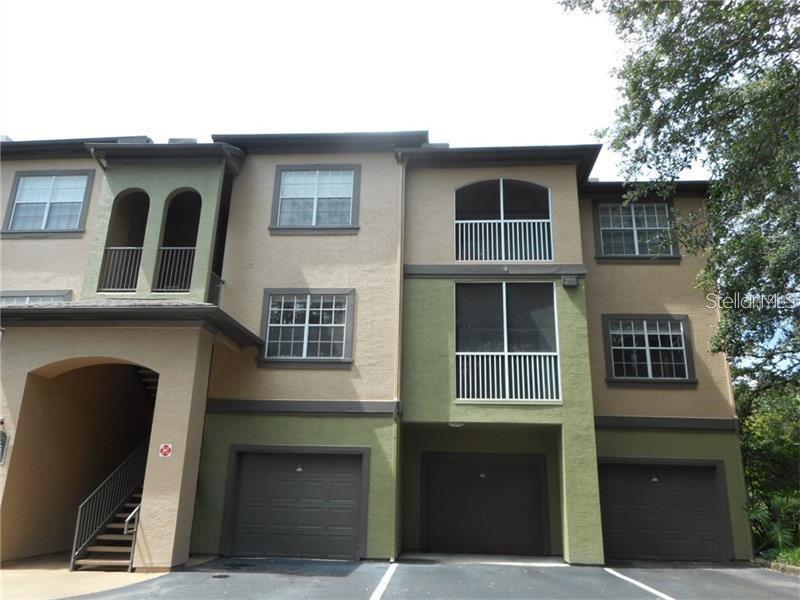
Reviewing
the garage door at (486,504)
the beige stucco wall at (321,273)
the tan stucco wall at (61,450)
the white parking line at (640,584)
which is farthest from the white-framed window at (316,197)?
the white parking line at (640,584)

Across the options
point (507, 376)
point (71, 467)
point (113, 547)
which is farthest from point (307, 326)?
point (71, 467)

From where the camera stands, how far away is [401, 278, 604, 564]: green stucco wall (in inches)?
443

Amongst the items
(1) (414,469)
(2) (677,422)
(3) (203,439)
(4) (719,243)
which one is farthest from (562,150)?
(3) (203,439)

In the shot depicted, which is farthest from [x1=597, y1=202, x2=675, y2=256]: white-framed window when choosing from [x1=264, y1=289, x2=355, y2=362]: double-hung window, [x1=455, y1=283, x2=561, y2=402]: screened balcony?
[x1=264, y1=289, x2=355, y2=362]: double-hung window

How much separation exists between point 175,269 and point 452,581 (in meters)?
9.04

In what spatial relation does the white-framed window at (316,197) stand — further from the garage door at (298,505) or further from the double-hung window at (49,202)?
the garage door at (298,505)

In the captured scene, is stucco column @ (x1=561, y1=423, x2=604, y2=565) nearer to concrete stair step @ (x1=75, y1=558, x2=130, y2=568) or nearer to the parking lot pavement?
the parking lot pavement

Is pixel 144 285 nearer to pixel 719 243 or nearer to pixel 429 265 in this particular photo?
pixel 429 265

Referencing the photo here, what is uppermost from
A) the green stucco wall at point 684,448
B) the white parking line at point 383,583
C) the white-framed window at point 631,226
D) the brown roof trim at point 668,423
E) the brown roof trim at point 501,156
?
the brown roof trim at point 501,156

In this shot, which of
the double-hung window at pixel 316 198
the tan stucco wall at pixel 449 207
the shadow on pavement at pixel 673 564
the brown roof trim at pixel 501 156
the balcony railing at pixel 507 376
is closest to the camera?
the shadow on pavement at pixel 673 564

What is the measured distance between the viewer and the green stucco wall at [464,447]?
1271 cm

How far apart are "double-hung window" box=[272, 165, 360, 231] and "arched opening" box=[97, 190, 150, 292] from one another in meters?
3.33

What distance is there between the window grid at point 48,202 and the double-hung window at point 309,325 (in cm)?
553

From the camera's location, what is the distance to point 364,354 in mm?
12367
